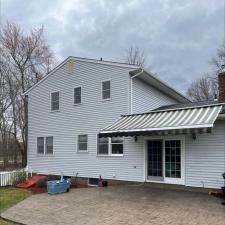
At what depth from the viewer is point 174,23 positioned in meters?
20.9

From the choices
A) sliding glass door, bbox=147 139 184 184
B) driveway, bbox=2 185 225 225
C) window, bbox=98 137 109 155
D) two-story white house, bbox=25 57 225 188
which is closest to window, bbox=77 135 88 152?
two-story white house, bbox=25 57 225 188

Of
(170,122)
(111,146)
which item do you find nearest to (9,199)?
(111,146)

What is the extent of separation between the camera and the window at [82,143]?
62.3 feet

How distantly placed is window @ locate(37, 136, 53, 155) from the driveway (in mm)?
6964

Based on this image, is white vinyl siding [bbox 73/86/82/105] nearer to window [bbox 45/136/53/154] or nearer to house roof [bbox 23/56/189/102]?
house roof [bbox 23/56/189/102]

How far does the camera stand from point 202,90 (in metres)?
43.8

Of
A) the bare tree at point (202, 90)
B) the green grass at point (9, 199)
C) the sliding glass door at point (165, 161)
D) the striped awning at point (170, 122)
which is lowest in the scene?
the green grass at point (9, 199)

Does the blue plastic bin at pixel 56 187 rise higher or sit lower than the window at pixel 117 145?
lower

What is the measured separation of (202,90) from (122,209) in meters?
35.6

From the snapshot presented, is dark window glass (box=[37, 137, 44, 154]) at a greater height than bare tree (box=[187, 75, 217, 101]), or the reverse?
bare tree (box=[187, 75, 217, 101])

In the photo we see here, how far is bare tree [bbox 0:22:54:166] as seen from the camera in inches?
1309

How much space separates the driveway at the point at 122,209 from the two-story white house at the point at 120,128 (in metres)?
1.63

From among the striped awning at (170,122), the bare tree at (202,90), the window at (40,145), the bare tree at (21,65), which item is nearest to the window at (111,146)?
the striped awning at (170,122)

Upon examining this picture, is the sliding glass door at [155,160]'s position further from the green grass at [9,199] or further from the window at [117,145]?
the green grass at [9,199]
